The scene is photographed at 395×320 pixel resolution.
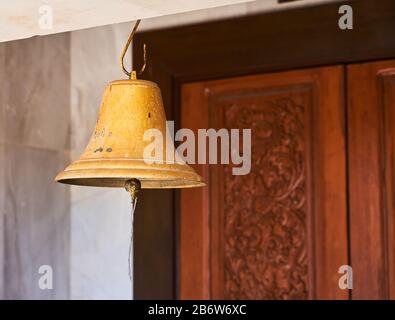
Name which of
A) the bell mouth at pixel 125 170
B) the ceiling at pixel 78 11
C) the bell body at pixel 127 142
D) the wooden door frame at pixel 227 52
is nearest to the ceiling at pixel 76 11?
the ceiling at pixel 78 11

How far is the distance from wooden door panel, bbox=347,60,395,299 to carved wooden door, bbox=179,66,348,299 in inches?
1.8

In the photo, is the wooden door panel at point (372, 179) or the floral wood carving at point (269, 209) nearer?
the wooden door panel at point (372, 179)

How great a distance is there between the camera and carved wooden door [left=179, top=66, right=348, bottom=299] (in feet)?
9.29

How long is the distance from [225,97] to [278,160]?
0.33m

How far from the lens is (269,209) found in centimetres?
293

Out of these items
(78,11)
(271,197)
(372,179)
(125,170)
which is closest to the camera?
(125,170)

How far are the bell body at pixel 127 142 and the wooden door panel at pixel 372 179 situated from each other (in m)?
1.02

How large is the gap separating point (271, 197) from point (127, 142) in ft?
4.05

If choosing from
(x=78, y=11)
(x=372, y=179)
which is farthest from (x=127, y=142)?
(x=372, y=179)

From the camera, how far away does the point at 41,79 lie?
3152 mm

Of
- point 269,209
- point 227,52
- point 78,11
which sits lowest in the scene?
point 269,209

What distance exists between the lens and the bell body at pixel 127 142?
1726 mm

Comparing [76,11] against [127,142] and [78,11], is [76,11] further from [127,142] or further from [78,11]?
[127,142]

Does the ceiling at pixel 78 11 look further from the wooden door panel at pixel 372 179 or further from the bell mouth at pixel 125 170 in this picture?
the wooden door panel at pixel 372 179
